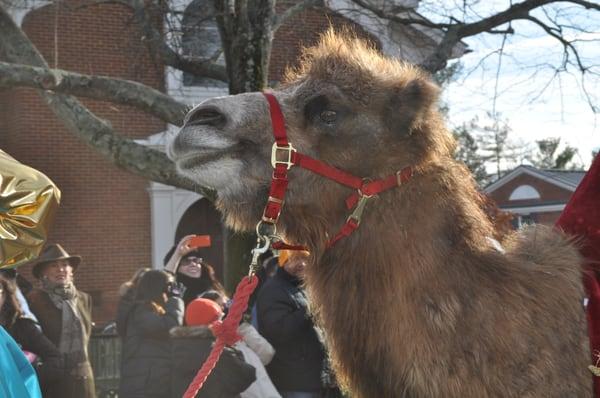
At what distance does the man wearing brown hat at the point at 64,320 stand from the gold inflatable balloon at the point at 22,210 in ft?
11.6

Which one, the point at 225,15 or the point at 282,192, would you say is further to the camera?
the point at 225,15

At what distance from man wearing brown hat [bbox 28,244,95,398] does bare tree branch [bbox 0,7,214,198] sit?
1.94 metres

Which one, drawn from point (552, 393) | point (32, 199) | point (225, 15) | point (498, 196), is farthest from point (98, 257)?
point (498, 196)

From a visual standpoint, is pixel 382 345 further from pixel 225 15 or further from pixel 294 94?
pixel 225 15

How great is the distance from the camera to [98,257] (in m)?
15.0

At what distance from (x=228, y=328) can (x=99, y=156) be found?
12535mm

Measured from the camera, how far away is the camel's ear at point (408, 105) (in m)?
2.99

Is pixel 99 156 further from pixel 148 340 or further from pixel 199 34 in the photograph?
pixel 148 340

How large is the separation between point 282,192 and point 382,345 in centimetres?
65

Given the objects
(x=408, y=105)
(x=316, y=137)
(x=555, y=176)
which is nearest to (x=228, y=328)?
(x=316, y=137)

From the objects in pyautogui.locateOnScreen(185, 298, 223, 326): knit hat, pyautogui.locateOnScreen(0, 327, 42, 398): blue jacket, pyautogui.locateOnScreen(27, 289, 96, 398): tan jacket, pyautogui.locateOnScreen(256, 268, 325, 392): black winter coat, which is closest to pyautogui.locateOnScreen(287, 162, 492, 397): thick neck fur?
pyautogui.locateOnScreen(0, 327, 42, 398): blue jacket

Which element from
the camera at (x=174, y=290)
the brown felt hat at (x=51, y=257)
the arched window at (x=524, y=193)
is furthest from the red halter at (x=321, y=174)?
the arched window at (x=524, y=193)

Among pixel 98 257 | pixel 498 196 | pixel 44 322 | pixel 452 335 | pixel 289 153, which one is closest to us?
pixel 452 335

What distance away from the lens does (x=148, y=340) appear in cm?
596
